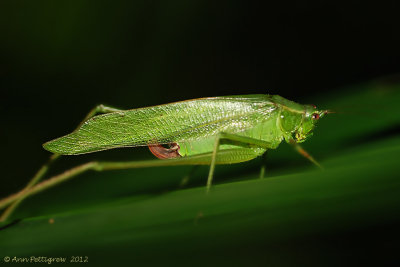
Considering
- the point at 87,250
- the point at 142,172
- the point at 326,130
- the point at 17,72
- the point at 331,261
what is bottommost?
the point at 87,250

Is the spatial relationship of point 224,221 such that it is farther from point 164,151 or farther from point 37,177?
point 164,151

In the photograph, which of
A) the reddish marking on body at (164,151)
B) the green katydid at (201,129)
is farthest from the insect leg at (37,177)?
the reddish marking on body at (164,151)

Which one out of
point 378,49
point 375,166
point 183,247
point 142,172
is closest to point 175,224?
point 183,247

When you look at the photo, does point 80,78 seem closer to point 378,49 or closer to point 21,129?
point 21,129

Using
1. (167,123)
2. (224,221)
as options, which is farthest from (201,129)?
(224,221)

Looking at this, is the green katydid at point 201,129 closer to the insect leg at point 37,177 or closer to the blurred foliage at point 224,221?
the insect leg at point 37,177

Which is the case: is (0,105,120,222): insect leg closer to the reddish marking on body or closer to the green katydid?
the green katydid

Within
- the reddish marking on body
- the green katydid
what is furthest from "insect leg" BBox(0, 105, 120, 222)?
the reddish marking on body
